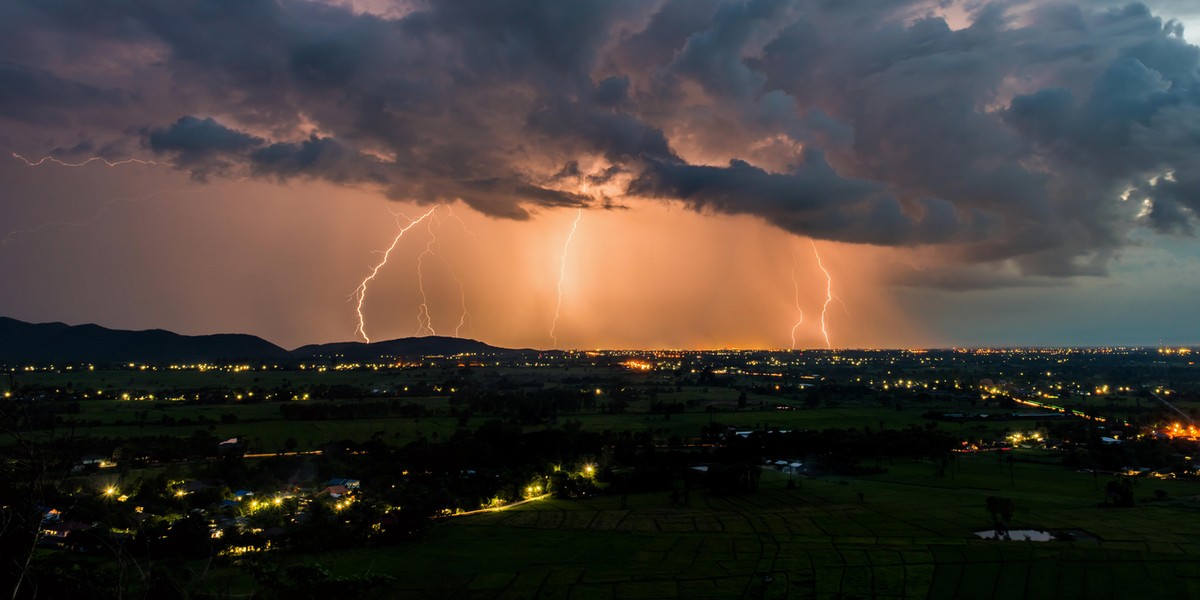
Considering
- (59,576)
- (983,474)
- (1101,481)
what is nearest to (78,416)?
(59,576)

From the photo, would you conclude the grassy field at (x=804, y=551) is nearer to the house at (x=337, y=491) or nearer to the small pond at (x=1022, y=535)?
the small pond at (x=1022, y=535)

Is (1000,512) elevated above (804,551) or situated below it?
above

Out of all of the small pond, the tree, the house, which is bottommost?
the small pond

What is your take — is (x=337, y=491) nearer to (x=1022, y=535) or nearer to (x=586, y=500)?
(x=586, y=500)

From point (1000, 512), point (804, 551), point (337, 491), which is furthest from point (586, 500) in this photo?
point (1000, 512)

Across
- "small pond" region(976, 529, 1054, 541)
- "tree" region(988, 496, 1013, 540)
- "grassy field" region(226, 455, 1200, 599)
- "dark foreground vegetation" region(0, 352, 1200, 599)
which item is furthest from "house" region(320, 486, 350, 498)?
"tree" region(988, 496, 1013, 540)

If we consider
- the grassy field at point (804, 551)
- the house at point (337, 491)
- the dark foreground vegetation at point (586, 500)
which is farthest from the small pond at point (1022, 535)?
the house at point (337, 491)

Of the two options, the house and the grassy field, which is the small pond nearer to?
the grassy field

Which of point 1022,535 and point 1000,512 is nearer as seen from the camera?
point 1022,535

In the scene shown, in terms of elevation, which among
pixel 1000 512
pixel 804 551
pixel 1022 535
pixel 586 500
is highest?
pixel 1000 512
